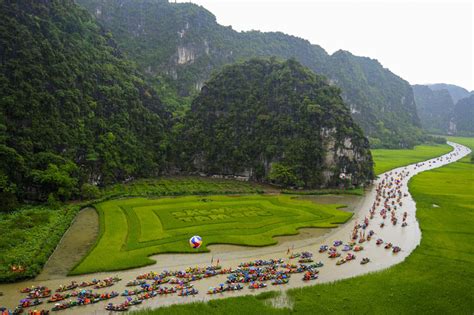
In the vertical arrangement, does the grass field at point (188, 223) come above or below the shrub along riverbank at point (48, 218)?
below

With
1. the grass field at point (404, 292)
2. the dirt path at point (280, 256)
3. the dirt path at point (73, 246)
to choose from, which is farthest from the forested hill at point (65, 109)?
the grass field at point (404, 292)

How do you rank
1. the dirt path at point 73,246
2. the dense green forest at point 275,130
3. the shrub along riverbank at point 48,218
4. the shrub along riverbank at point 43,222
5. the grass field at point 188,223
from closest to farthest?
the shrub along riverbank at point 43,222 → the dirt path at point 73,246 → the shrub along riverbank at point 48,218 → the grass field at point 188,223 → the dense green forest at point 275,130

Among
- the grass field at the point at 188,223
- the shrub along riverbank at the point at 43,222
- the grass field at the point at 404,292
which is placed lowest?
the grass field at the point at 404,292

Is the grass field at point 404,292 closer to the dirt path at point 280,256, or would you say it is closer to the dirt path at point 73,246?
the dirt path at point 280,256

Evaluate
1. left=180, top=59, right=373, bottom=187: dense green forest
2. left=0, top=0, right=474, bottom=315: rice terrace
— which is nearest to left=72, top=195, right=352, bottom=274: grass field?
left=0, top=0, right=474, bottom=315: rice terrace

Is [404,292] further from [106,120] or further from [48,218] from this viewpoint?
[106,120]

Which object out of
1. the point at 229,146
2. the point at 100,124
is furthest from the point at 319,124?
the point at 100,124

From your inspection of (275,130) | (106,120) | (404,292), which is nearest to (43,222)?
(404,292)
